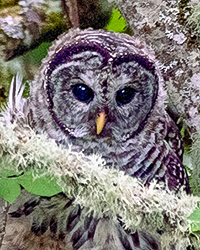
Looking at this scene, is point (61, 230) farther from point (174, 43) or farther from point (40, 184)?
point (174, 43)

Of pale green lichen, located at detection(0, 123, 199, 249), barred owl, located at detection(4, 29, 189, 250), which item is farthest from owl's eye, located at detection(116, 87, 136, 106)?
pale green lichen, located at detection(0, 123, 199, 249)

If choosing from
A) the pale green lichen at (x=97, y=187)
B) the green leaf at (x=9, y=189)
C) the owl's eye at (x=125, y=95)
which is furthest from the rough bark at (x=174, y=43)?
the green leaf at (x=9, y=189)

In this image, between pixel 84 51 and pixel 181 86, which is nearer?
pixel 84 51

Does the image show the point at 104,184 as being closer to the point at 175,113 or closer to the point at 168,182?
the point at 168,182

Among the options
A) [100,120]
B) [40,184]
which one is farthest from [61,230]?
[100,120]

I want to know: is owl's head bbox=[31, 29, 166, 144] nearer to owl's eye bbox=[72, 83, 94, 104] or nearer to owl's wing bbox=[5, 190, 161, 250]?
owl's eye bbox=[72, 83, 94, 104]

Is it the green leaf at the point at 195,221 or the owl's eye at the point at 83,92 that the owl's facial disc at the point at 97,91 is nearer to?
the owl's eye at the point at 83,92

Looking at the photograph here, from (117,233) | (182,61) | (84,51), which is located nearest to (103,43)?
(84,51)
